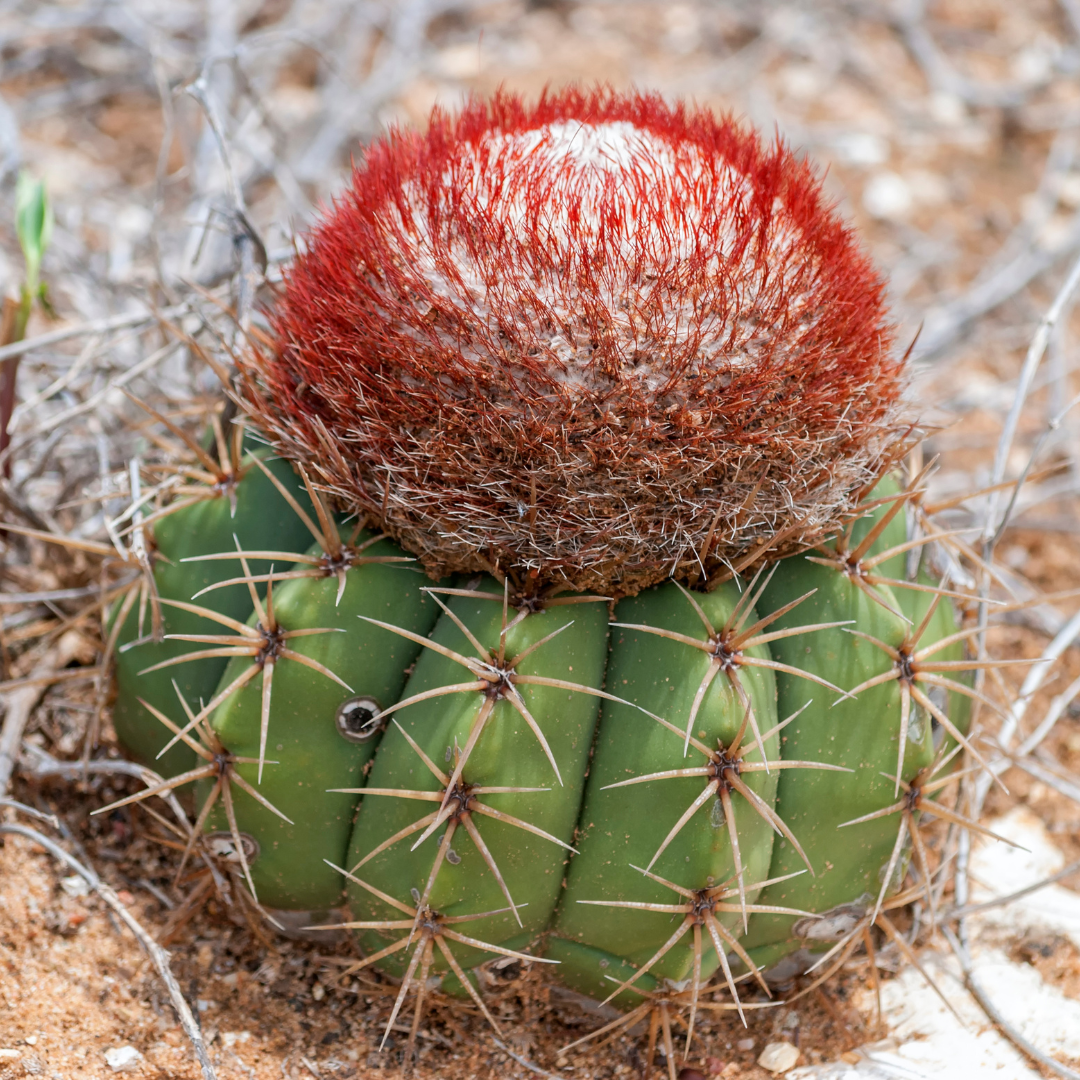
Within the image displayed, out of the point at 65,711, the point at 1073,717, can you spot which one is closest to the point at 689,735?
the point at 65,711

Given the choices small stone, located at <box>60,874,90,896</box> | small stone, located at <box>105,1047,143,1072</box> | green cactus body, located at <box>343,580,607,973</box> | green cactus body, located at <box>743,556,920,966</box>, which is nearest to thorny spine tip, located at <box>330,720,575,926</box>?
green cactus body, located at <box>343,580,607,973</box>

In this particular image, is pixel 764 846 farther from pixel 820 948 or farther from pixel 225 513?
pixel 225 513

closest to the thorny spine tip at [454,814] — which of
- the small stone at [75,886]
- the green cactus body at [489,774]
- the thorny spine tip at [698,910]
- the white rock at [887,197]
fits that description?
the green cactus body at [489,774]

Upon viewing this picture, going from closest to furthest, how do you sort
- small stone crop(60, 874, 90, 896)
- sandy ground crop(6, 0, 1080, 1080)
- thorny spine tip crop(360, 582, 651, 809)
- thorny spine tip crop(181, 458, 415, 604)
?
1. thorny spine tip crop(360, 582, 651, 809)
2. thorny spine tip crop(181, 458, 415, 604)
3. sandy ground crop(6, 0, 1080, 1080)
4. small stone crop(60, 874, 90, 896)

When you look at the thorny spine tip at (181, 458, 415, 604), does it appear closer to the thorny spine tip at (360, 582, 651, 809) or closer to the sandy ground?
the thorny spine tip at (360, 582, 651, 809)

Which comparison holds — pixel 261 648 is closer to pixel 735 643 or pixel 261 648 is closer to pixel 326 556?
pixel 326 556

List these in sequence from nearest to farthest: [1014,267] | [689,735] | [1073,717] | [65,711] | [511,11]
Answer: [689,735] → [65,711] → [1073,717] → [1014,267] → [511,11]
